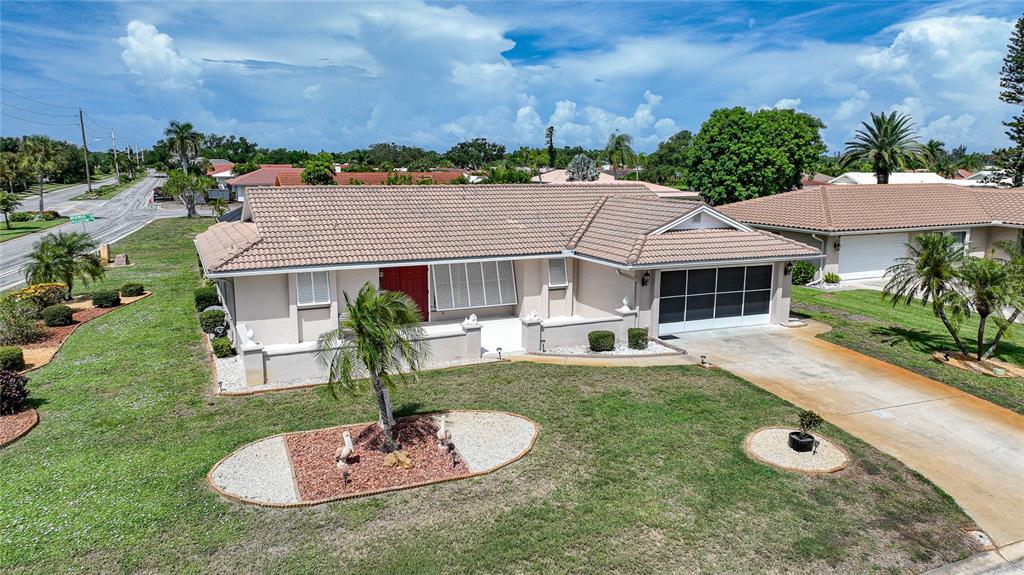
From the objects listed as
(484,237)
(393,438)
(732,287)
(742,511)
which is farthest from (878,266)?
(393,438)

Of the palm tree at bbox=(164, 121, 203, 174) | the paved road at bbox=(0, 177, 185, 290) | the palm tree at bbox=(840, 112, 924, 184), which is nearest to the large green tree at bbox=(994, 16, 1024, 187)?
the palm tree at bbox=(840, 112, 924, 184)

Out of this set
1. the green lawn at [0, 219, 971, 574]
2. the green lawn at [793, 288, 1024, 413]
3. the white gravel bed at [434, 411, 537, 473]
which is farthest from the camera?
the green lawn at [793, 288, 1024, 413]

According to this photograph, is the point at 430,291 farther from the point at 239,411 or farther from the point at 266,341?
the point at 239,411

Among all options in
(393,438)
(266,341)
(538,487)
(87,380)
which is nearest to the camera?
(538,487)

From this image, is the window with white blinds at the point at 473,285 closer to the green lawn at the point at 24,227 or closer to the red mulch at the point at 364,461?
the red mulch at the point at 364,461

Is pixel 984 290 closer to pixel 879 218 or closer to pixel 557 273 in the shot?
pixel 557 273

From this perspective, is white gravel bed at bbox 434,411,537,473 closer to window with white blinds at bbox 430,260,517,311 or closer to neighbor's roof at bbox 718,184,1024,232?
window with white blinds at bbox 430,260,517,311

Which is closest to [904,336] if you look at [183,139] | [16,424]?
[16,424]
